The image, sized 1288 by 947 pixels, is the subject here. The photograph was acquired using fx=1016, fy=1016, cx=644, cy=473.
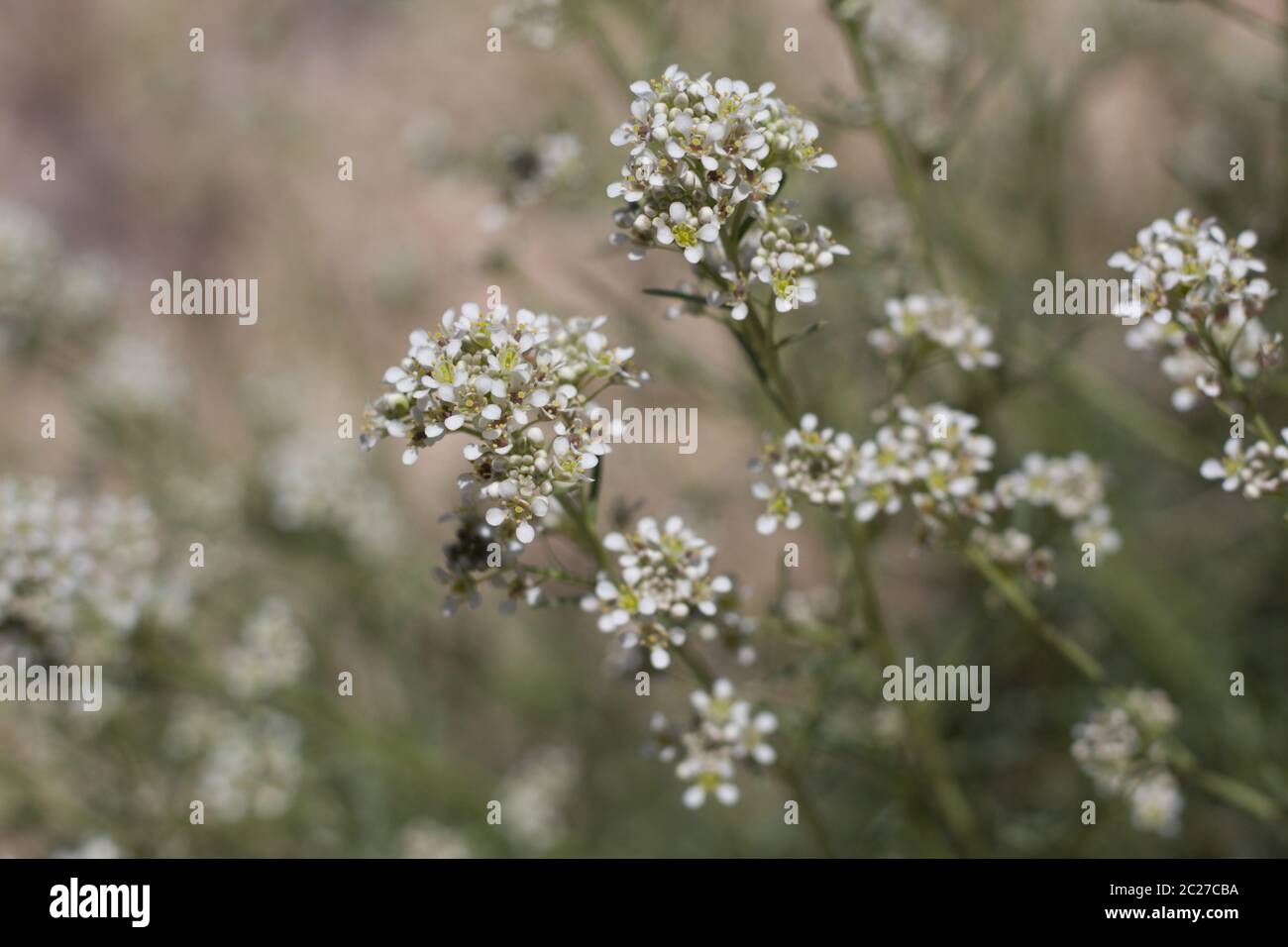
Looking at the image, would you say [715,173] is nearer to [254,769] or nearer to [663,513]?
[254,769]

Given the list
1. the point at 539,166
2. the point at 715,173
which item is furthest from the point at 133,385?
the point at 715,173

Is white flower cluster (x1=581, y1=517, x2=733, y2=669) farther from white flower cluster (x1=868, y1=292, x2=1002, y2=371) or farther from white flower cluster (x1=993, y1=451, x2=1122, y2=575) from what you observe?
white flower cluster (x1=993, y1=451, x2=1122, y2=575)

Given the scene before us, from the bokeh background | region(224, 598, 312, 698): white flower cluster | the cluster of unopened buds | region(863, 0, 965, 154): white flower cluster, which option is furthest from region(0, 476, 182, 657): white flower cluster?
region(863, 0, 965, 154): white flower cluster

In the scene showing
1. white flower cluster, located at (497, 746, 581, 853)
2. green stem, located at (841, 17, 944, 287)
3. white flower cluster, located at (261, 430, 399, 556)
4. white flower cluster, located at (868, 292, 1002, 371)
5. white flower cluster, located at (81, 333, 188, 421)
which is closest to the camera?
white flower cluster, located at (868, 292, 1002, 371)

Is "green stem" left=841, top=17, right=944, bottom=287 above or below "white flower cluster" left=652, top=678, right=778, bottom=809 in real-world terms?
above

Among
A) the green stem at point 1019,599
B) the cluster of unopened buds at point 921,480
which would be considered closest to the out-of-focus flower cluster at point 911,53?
the cluster of unopened buds at point 921,480
